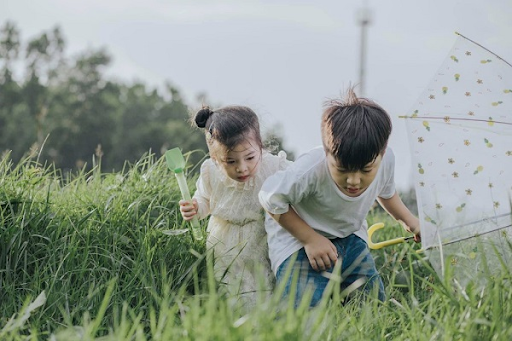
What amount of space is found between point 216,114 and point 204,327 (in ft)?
5.24

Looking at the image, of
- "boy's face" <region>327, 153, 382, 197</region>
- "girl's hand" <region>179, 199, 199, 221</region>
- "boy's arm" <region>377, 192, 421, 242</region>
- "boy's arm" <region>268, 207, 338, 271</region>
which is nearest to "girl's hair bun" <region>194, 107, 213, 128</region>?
"girl's hand" <region>179, 199, 199, 221</region>

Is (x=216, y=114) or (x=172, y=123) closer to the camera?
(x=216, y=114)

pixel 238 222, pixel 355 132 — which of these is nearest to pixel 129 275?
pixel 238 222

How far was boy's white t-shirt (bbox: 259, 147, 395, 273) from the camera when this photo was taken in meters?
3.07

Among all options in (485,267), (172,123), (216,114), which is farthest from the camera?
(172,123)

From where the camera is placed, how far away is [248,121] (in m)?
3.34

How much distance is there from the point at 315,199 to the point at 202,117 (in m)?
0.67

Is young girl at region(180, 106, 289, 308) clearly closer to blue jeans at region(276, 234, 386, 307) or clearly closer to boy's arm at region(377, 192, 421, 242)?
blue jeans at region(276, 234, 386, 307)

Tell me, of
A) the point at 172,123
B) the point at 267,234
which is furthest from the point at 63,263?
the point at 172,123

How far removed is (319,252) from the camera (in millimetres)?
3125

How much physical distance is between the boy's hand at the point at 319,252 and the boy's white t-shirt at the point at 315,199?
0.21 feet

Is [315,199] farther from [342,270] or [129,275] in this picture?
[129,275]

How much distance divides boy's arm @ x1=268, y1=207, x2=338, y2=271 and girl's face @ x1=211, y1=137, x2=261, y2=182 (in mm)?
272

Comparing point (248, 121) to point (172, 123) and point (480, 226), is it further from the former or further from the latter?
point (172, 123)
